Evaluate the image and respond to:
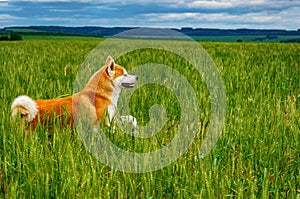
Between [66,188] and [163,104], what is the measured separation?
2.29 m

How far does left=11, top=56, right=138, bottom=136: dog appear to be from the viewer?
3436 millimetres

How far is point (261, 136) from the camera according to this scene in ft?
11.1

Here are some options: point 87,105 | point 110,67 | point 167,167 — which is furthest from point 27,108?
point 167,167

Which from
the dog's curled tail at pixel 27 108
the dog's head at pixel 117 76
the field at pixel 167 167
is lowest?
the field at pixel 167 167

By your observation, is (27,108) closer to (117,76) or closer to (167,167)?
(117,76)

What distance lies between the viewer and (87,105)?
3.54m

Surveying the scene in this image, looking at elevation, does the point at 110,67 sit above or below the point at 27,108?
above

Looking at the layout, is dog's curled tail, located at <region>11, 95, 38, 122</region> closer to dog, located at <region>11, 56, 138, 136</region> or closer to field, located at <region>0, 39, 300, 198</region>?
dog, located at <region>11, 56, 138, 136</region>

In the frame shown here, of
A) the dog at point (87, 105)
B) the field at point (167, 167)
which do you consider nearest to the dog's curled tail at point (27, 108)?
the dog at point (87, 105)

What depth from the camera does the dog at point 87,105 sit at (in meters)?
3.44

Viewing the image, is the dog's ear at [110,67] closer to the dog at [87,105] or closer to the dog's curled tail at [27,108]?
the dog at [87,105]

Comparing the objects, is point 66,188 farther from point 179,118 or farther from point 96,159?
point 179,118

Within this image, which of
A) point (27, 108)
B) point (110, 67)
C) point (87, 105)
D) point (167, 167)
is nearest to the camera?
point (167, 167)

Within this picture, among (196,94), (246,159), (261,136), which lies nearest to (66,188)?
(246,159)
